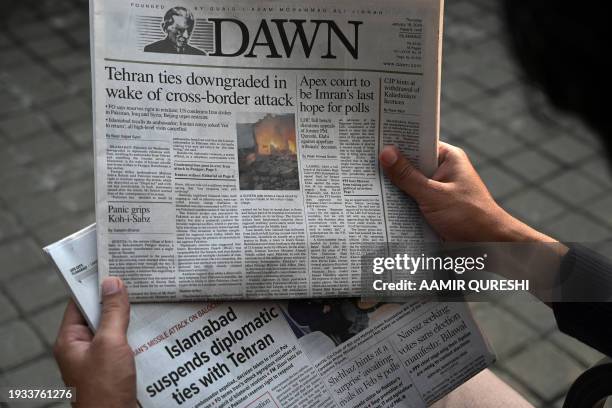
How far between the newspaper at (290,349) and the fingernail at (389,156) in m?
0.21

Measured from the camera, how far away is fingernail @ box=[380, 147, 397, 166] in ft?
3.91

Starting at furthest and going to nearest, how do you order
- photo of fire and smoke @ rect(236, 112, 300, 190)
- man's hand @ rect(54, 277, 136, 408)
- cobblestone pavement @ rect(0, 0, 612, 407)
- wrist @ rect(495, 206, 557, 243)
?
cobblestone pavement @ rect(0, 0, 612, 407) → wrist @ rect(495, 206, 557, 243) → photo of fire and smoke @ rect(236, 112, 300, 190) → man's hand @ rect(54, 277, 136, 408)

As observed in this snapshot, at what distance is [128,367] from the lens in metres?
1.06

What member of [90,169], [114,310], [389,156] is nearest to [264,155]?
[389,156]

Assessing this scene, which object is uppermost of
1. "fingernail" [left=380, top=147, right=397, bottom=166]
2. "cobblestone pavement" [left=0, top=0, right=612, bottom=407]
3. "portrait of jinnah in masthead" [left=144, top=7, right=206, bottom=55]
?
"portrait of jinnah in masthead" [left=144, top=7, right=206, bottom=55]

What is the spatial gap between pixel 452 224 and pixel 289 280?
276 mm

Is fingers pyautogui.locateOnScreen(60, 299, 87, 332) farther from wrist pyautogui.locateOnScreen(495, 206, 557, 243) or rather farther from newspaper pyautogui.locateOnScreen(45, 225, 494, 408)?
wrist pyautogui.locateOnScreen(495, 206, 557, 243)

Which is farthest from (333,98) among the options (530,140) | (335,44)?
(530,140)

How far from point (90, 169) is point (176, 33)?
1.63 meters

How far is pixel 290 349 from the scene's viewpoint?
1138 mm

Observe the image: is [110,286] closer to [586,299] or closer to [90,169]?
→ [586,299]

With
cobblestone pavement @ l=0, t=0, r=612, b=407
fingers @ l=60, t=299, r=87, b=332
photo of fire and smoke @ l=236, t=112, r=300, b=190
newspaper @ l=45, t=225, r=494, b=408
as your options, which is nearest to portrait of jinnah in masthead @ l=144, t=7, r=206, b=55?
photo of fire and smoke @ l=236, t=112, r=300, b=190

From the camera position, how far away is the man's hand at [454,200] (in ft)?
3.95

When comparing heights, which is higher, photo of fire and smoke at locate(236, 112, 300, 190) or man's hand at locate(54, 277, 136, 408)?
photo of fire and smoke at locate(236, 112, 300, 190)
